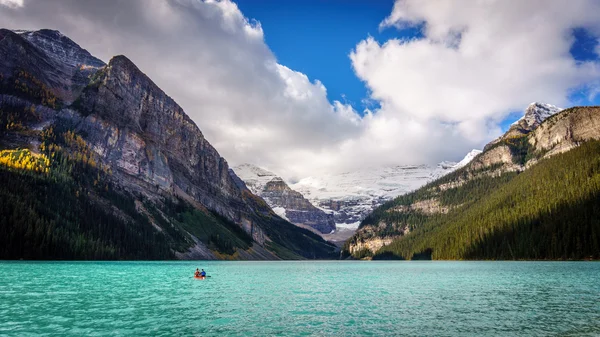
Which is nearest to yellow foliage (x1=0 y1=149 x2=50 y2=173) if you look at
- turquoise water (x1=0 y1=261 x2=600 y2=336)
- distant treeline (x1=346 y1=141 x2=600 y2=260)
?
turquoise water (x1=0 y1=261 x2=600 y2=336)

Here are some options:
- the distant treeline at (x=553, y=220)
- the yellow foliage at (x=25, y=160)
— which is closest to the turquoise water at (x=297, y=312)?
the distant treeline at (x=553, y=220)

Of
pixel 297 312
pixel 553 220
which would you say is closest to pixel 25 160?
pixel 297 312

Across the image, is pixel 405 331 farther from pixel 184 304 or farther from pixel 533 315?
pixel 184 304

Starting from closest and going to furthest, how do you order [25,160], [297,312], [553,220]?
[297,312]
[553,220]
[25,160]

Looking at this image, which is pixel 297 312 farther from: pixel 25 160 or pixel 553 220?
pixel 25 160

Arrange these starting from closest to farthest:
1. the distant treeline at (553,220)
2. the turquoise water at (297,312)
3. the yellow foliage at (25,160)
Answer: the turquoise water at (297,312) → the distant treeline at (553,220) → the yellow foliage at (25,160)

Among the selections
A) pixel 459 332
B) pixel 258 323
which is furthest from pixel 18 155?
pixel 459 332

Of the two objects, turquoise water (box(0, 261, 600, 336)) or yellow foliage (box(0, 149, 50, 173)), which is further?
yellow foliage (box(0, 149, 50, 173))

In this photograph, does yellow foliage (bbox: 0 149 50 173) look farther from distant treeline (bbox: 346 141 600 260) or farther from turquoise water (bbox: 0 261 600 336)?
distant treeline (bbox: 346 141 600 260)

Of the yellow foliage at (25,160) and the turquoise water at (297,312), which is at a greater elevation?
the yellow foliage at (25,160)

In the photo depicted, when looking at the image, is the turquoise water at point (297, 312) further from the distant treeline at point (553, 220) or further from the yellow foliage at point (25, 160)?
the yellow foliage at point (25, 160)

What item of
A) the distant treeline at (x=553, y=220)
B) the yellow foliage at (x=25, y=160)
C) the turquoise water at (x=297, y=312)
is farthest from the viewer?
the yellow foliage at (x=25, y=160)

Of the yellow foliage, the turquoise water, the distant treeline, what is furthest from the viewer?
A: the yellow foliage

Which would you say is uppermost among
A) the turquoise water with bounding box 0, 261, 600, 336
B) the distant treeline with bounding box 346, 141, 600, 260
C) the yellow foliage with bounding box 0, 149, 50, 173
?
the yellow foliage with bounding box 0, 149, 50, 173
